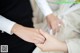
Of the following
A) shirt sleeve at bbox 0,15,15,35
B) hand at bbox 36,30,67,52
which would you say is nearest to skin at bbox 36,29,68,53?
hand at bbox 36,30,67,52

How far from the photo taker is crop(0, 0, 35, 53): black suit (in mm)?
862

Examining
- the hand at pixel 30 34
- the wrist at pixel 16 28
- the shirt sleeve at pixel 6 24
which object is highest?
the shirt sleeve at pixel 6 24

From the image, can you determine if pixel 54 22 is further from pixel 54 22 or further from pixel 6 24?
pixel 6 24

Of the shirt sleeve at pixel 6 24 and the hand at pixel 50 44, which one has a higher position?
the shirt sleeve at pixel 6 24

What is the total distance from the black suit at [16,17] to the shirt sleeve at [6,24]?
0.06 m

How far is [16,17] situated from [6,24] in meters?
0.11

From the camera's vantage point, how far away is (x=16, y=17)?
91 cm

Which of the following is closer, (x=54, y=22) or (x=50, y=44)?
(x=50, y=44)

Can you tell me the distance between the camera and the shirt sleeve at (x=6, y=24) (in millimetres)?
806

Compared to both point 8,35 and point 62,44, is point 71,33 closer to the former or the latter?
point 62,44

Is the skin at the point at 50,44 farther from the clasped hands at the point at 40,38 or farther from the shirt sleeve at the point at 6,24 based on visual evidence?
the shirt sleeve at the point at 6,24

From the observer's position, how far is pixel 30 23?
0.99 metres

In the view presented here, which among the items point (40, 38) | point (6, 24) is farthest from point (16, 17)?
point (40, 38)

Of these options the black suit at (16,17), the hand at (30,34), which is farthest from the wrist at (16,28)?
the black suit at (16,17)
